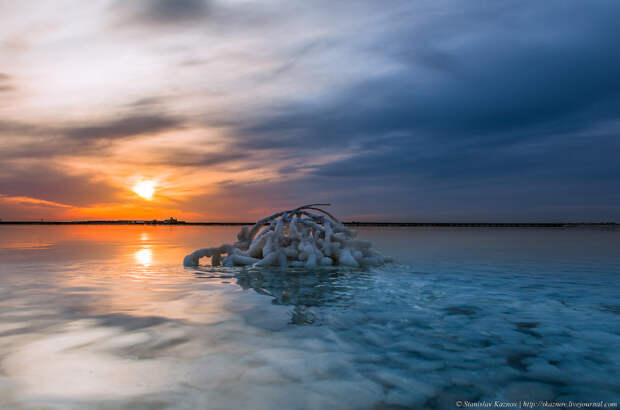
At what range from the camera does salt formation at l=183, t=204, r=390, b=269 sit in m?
9.42

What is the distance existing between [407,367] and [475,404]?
63cm

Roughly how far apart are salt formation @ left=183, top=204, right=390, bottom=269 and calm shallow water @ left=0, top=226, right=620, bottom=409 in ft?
9.26

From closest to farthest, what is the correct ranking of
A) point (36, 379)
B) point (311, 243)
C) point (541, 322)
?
point (36, 379) < point (541, 322) < point (311, 243)

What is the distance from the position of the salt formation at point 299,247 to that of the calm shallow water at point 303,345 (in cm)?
282

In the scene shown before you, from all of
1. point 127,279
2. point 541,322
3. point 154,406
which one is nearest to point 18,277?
point 127,279

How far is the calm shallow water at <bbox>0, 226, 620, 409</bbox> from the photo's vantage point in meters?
2.46

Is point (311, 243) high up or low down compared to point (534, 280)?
up

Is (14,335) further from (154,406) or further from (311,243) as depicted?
(311,243)

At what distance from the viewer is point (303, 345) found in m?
3.37

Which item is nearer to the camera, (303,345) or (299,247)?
(303,345)

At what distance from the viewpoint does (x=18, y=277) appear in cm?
763

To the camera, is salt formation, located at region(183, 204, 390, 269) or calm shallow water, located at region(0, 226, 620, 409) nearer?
calm shallow water, located at region(0, 226, 620, 409)

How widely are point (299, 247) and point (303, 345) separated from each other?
21.0ft

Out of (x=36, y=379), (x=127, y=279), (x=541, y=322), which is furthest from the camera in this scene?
(x=127, y=279)
